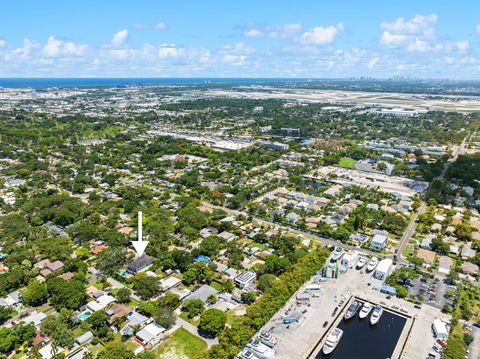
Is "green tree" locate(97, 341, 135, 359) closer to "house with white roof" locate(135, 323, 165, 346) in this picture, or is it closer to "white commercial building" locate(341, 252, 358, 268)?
"house with white roof" locate(135, 323, 165, 346)

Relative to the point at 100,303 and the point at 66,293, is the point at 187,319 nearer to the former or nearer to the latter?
the point at 100,303

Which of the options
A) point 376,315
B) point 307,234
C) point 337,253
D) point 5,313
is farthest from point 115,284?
point 376,315

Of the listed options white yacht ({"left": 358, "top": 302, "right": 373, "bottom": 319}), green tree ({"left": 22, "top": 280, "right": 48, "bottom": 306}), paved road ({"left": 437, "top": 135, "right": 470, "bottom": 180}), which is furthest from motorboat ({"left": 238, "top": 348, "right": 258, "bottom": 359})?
paved road ({"left": 437, "top": 135, "right": 470, "bottom": 180})

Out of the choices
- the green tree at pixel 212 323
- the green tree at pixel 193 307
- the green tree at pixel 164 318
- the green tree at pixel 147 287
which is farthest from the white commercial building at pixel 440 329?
the green tree at pixel 147 287

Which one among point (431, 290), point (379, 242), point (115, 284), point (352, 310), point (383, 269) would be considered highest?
point (379, 242)

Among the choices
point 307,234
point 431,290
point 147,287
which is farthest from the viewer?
point 307,234

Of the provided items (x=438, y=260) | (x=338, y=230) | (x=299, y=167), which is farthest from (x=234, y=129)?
(x=438, y=260)

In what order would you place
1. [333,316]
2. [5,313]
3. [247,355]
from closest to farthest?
[247,355]
[5,313]
[333,316]
